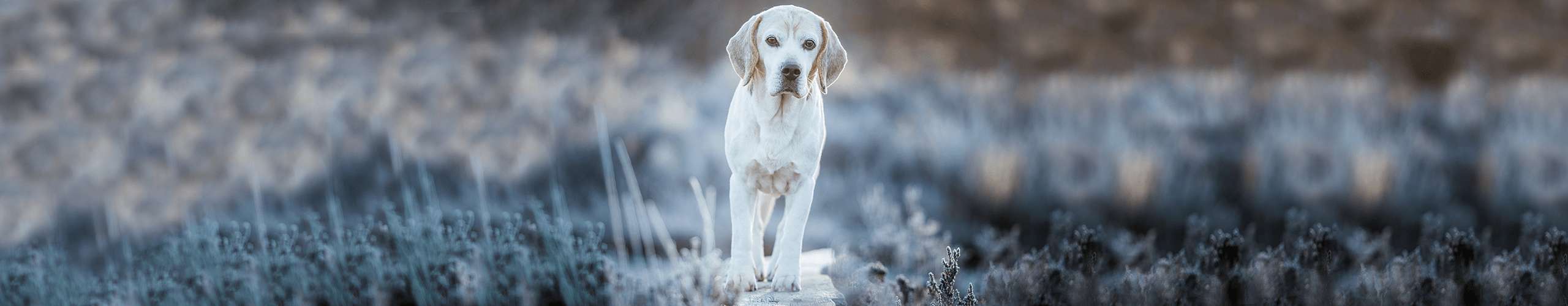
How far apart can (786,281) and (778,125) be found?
2.83 feet

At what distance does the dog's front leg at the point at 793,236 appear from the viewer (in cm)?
548

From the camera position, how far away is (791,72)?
5.00 meters

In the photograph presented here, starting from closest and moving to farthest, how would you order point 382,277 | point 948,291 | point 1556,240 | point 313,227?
point 948,291, point 1556,240, point 382,277, point 313,227

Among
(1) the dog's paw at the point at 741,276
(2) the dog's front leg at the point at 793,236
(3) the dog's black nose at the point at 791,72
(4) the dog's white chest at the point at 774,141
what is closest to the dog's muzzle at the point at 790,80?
(3) the dog's black nose at the point at 791,72

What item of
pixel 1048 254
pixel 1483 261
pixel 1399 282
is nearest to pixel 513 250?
pixel 1048 254

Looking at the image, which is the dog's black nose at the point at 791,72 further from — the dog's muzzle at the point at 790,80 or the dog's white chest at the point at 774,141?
the dog's white chest at the point at 774,141

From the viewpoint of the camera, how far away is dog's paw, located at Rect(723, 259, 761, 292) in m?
5.44

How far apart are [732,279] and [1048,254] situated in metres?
2.05

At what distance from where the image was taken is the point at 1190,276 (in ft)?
18.4

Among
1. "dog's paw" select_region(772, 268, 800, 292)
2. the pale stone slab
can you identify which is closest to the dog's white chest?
"dog's paw" select_region(772, 268, 800, 292)

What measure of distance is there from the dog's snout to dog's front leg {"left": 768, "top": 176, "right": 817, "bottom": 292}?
0.75 metres

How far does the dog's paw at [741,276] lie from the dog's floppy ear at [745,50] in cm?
100

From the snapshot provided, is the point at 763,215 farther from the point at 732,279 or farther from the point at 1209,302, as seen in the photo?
the point at 1209,302

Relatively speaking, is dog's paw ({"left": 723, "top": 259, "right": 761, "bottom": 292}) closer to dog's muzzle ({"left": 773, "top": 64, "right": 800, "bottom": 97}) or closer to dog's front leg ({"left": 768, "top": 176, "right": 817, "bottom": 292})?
dog's front leg ({"left": 768, "top": 176, "right": 817, "bottom": 292})
